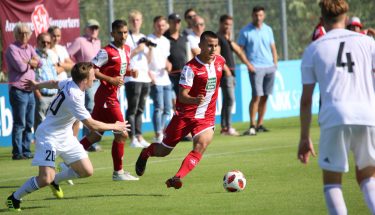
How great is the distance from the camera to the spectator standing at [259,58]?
21266 millimetres

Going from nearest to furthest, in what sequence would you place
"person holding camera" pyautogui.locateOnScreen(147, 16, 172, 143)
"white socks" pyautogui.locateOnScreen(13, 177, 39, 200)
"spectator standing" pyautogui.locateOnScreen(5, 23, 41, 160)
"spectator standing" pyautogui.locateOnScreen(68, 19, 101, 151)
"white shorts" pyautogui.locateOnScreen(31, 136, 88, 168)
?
"white socks" pyautogui.locateOnScreen(13, 177, 39, 200) < "white shorts" pyautogui.locateOnScreen(31, 136, 88, 168) < "spectator standing" pyautogui.locateOnScreen(5, 23, 41, 160) < "spectator standing" pyautogui.locateOnScreen(68, 19, 101, 151) < "person holding camera" pyautogui.locateOnScreen(147, 16, 172, 143)

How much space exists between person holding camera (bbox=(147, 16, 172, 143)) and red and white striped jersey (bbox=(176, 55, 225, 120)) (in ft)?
20.9

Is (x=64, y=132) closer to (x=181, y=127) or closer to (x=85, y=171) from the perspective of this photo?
(x=85, y=171)

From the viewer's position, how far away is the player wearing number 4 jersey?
12.8m

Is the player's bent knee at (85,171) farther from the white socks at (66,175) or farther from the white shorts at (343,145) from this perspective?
the white shorts at (343,145)

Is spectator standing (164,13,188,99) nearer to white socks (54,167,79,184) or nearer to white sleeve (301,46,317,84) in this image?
white socks (54,167,79,184)

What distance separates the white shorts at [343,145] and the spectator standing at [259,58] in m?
13.1

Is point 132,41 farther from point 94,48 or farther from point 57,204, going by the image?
point 57,204

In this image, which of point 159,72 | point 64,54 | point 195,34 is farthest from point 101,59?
point 195,34

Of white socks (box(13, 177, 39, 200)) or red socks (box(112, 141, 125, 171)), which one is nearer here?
white socks (box(13, 177, 39, 200))

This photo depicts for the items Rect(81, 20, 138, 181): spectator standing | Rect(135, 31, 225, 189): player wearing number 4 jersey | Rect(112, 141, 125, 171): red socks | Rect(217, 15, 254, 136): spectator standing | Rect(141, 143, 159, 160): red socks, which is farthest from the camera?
Rect(217, 15, 254, 136): spectator standing

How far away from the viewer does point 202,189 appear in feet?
40.6

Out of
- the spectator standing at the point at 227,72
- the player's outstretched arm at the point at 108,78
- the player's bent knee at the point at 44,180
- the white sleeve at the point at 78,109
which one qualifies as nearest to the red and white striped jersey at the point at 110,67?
the player's outstretched arm at the point at 108,78

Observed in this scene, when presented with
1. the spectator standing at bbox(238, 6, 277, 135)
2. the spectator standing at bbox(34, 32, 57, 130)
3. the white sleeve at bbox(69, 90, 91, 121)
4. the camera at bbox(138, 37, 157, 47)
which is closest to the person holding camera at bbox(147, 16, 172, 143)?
the camera at bbox(138, 37, 157, 47)
